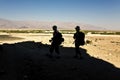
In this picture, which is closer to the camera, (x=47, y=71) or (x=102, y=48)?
(x=47, y=71)

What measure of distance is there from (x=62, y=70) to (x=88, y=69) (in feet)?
4.70

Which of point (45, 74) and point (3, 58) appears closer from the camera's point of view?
point (45, 74)

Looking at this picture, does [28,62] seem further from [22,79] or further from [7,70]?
[22,79]

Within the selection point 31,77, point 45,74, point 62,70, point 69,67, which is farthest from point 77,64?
point 31,77

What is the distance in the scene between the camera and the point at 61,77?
36.1 feet

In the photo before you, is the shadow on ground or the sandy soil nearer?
the shadow on ground

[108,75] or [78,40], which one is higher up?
[78,40]

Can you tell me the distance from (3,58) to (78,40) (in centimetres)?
483

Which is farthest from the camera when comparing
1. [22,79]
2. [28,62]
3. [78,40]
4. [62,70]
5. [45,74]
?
[78,40]

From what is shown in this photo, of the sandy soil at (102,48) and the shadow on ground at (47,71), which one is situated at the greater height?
the shadow on ground at (47,71)

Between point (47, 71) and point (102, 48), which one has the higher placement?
point (47, 71)

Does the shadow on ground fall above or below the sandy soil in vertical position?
above

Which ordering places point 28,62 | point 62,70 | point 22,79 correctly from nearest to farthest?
point 22,79 < point 62,70 < point 28,62

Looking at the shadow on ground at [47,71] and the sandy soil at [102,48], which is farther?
the sandy soil at [102,48]
